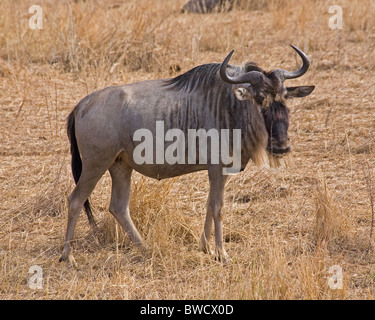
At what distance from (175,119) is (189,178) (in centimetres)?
143

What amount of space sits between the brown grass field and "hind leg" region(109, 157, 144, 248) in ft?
0.36

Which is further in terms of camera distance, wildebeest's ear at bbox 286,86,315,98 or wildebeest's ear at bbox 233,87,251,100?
wildebeest's ear at bbox 286,86,315,98

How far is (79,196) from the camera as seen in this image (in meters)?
4.68

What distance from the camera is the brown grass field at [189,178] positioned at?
4270 millimetres

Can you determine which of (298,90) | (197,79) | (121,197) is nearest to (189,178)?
(121,197)

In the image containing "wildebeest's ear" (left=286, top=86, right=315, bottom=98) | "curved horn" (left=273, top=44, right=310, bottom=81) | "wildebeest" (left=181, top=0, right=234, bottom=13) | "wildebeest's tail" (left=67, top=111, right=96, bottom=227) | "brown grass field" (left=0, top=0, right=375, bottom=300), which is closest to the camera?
"brown grass field" (left=0, top=0, right=375, bottom=300)

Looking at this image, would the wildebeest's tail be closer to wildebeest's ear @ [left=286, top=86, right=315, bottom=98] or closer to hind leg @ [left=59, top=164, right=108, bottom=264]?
hind leg @ [left=59, top=164, right=108, bottom=264]

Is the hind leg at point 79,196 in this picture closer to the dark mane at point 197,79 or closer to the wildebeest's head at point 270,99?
the dark mane at point 197,79

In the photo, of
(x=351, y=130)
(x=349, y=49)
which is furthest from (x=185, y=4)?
(x=351, y=130)

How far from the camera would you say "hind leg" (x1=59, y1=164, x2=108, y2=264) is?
463 cm

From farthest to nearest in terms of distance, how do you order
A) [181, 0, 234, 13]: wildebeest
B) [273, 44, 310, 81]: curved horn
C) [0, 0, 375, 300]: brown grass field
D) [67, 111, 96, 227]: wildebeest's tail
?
[181, 0, 234, 13]: wildebeest < [67, 111, 96, 227]: wildebeest's tail < [273, 44, 310, 81]: curved horn < [0, 0, 375, 300]: brown grass field

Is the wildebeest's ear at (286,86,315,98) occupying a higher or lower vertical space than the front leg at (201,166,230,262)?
higher

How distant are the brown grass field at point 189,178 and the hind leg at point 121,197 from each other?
109 millimetres

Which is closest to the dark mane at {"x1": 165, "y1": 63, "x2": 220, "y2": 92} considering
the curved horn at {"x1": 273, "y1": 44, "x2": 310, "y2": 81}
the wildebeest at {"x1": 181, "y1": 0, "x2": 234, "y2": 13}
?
the curved horn at {"x1": 273, "y1": 44, "x2": 310, "y2": 81}
